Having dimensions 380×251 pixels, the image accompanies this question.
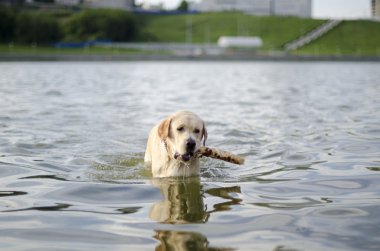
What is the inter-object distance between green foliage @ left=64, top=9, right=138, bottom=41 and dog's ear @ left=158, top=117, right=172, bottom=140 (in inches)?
4744

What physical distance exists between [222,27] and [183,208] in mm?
143179

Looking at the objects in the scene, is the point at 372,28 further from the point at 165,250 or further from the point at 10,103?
the point at 165,250

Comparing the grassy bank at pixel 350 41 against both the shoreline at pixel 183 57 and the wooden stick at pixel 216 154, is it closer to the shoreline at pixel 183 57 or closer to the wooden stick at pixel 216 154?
the shoreline at pixel 183 57

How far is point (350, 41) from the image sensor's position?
12738 centimetres

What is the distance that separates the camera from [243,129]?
43.4 ft

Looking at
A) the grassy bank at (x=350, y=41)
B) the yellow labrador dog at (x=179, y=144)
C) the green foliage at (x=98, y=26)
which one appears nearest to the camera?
the yellow labrador dog at (x=179, y=144)

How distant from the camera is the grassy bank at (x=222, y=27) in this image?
13638 cm

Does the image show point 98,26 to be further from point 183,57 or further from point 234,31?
point 183,57

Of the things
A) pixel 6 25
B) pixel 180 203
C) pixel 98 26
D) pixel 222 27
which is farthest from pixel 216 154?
pixel 222 27

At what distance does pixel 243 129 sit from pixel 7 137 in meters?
4.82

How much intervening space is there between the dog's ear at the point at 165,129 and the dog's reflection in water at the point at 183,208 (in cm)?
55

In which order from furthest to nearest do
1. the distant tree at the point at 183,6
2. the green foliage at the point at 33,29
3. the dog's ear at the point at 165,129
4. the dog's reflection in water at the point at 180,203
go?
1. the distant tree at the point at 183,6
2. the green foliage at the point at 33,29
3. the dog's ear at the point at 165,129
4. the dog's reflection in water at the point at 180,203

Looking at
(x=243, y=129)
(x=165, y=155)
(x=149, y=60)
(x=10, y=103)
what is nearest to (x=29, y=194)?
(x=165, y=155)

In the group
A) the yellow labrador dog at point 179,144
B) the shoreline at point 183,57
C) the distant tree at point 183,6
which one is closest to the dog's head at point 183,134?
the yellow labrador dog at point 179,144
